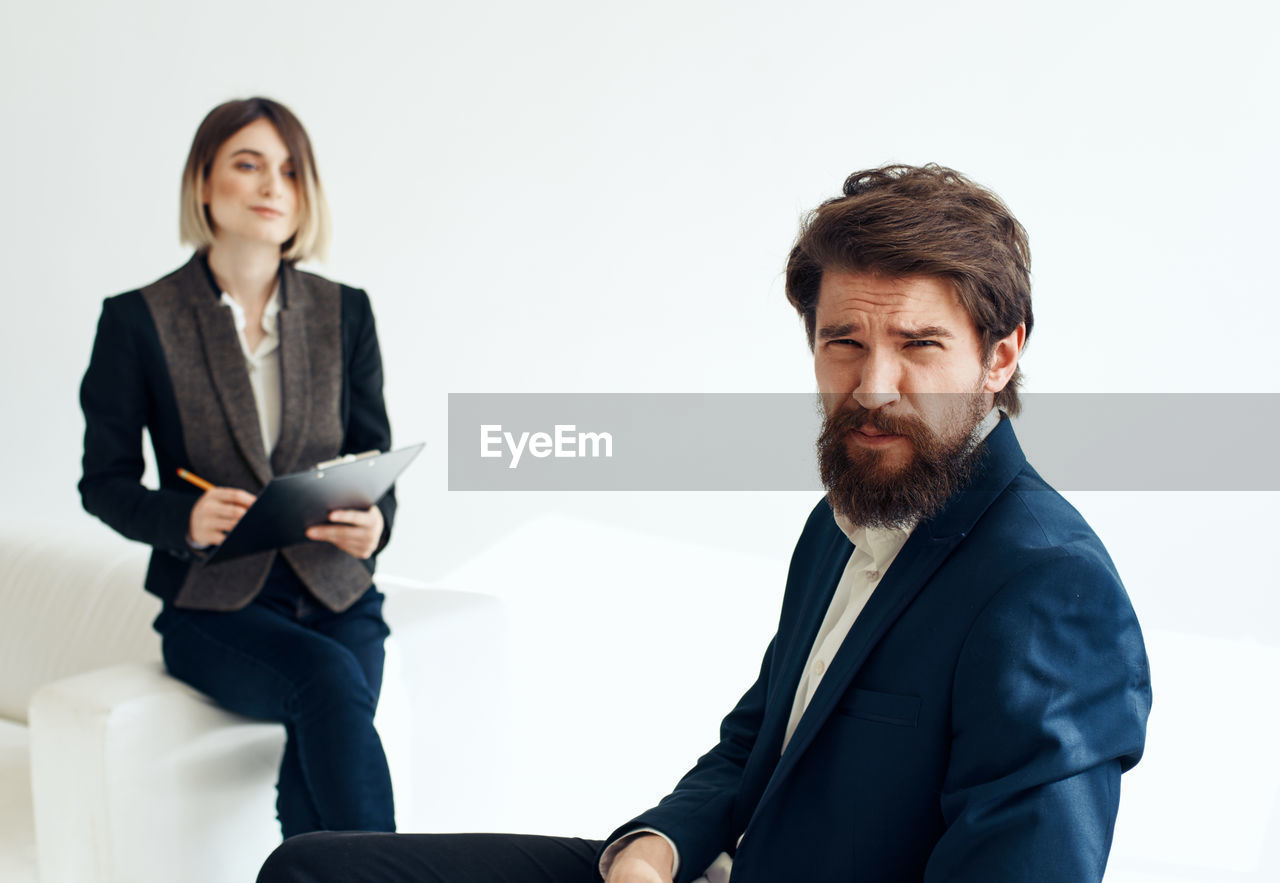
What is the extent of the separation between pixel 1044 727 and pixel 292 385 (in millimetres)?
1769

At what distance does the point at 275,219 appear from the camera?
2.48m

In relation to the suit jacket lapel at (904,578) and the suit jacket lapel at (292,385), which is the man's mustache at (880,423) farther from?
the suit jacket lapel at (292,385)

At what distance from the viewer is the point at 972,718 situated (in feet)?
3.96

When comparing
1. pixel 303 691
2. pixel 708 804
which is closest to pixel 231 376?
pixel 303 691

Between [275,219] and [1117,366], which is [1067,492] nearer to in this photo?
[1117,366]

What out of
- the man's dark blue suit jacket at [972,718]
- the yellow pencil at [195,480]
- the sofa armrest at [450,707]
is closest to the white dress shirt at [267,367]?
the yellow pencil at [195,480]

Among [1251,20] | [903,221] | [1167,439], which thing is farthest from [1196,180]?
[903,221]

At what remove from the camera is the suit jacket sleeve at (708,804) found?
1.50 meters

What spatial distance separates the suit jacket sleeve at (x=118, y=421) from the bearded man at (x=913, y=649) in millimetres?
1014

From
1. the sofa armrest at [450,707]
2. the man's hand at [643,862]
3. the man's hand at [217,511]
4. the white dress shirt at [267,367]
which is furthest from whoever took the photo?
the sofa armrest at [450,707]

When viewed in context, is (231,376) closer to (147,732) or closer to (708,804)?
(147,732)

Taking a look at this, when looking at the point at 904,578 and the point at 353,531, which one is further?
the point at 353,531

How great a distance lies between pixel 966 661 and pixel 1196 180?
2.50 m

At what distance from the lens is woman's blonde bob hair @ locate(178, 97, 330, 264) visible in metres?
2.48
